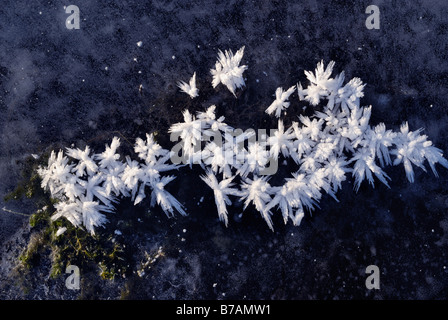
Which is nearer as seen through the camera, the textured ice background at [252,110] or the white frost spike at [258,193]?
the white frost spike at [258,193]

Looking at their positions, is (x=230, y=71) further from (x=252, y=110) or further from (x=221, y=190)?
(x=221, y=190)

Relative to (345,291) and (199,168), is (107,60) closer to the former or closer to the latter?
(199,168)

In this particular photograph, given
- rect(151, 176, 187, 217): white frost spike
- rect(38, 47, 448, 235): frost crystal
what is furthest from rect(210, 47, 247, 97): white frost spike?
rect(151, 176, 187, 217): white frost spike

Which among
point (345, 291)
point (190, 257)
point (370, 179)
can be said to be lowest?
point (345, 291)

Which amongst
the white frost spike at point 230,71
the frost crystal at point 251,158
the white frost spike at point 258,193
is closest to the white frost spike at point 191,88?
the frost crystal at point 251,158

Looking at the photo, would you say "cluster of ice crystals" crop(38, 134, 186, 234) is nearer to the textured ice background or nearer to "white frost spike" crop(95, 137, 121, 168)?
"white frost spike" crop(95, 137, 121, 168)

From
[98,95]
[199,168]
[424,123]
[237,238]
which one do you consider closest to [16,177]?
[98,95]

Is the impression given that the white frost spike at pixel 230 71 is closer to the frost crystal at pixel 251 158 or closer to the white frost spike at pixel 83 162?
the frost crystal at pixel 251 158

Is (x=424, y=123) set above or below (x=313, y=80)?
below

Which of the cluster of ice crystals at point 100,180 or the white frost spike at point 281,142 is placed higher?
the white frost spike at point 281,142
